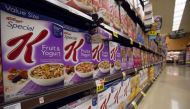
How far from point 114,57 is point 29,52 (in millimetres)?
979

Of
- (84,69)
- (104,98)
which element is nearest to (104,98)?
(104,98)

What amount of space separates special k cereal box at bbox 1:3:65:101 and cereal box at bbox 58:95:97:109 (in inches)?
5.5

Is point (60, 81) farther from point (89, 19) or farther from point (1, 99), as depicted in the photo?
point (89, 19)

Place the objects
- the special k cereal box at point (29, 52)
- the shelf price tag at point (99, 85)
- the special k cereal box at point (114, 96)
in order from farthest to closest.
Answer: the special k cereal box at point (114, 96), the shelf price tag at point (99, 85), the special k cereal box at point (29, 52)

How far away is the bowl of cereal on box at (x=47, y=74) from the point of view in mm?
624

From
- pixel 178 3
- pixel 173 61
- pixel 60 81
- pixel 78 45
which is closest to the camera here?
pixel 60 81

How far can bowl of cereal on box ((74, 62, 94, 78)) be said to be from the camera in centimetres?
89

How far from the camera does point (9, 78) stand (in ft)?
1.74

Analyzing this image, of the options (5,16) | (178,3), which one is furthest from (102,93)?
(178,3)

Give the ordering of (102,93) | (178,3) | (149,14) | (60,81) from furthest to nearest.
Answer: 1. (178,3)
2. (149,14)
3. (102,93)
4. (60,81)

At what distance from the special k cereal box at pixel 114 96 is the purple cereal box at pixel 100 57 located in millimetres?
182

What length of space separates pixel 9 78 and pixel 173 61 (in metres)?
22.0

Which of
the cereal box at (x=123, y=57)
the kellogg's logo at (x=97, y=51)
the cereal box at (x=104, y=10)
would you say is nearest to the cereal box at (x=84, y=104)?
the kellogg's logo at (x=97, y=51)

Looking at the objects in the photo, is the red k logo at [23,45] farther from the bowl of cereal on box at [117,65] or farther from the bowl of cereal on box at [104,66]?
the bowl of cereal on box at [117,65]
